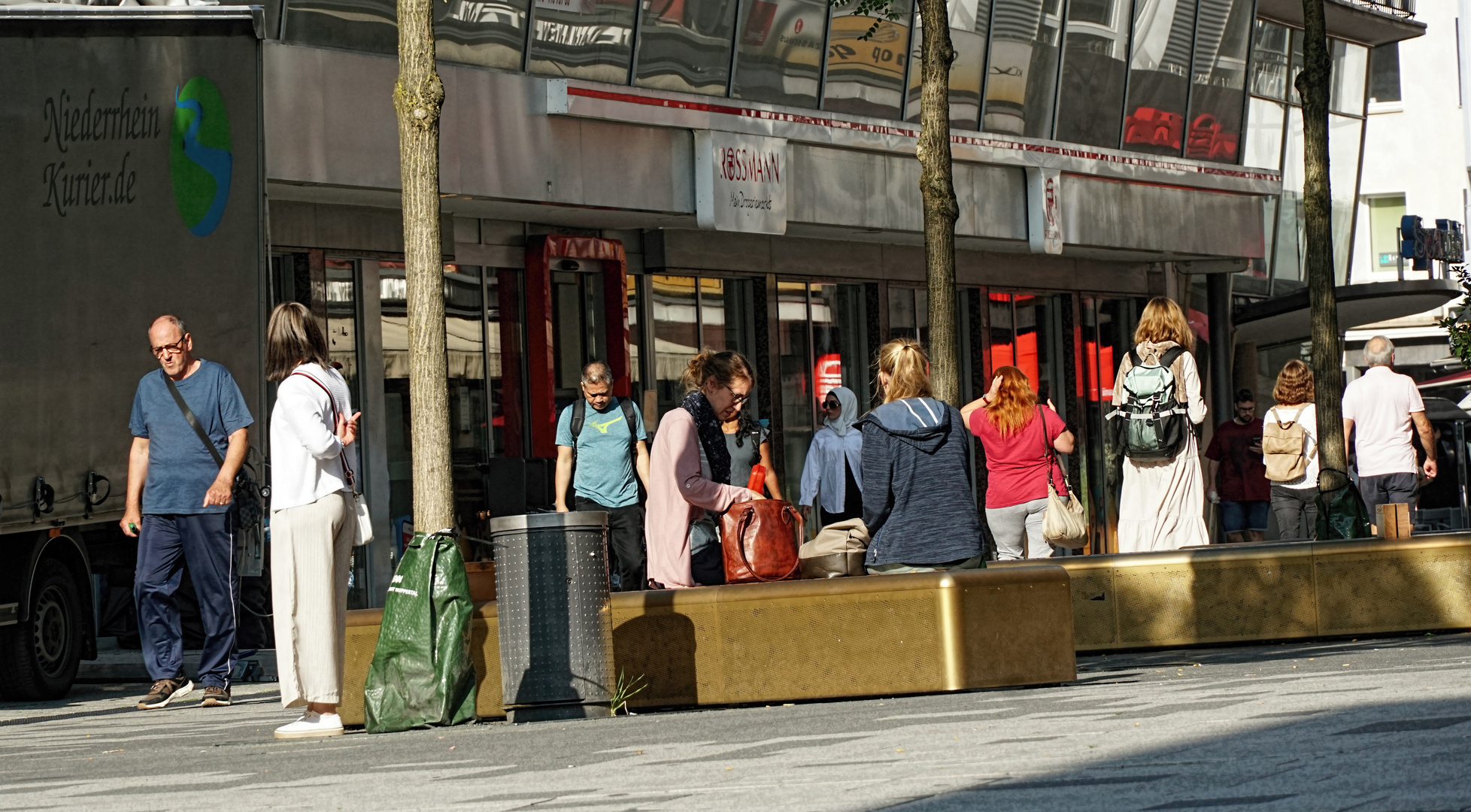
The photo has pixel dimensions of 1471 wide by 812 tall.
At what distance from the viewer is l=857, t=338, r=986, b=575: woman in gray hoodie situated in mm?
Result: 9742

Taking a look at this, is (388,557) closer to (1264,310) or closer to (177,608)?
(177,608)

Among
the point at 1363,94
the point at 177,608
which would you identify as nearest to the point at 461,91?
the point at 177,608

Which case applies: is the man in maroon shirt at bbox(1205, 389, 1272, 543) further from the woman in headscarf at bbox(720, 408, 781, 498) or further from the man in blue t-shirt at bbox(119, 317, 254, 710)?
the man in blue t-shirt at bbox(119, 317, 254, 710)

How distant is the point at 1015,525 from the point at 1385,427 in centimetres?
331

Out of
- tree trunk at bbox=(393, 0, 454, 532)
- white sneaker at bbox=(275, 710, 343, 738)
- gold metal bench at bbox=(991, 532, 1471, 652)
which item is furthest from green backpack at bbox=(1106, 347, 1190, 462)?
white sneaker at bbox=(275, 710, 343, 738)

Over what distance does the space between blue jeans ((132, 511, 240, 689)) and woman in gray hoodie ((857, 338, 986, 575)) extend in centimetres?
352

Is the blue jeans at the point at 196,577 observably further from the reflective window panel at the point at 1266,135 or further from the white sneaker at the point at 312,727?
the reflective window panel at the point at 1266,135

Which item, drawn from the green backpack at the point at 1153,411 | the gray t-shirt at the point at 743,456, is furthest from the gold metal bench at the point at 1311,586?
the gray t-shirt at the point at 743,456

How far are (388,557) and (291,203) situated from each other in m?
3.25

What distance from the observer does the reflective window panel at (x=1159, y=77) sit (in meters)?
28.6

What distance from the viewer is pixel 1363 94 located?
1529 inches

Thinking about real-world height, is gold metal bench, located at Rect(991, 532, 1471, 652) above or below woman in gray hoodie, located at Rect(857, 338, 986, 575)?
below

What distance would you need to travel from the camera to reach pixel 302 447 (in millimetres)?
9047

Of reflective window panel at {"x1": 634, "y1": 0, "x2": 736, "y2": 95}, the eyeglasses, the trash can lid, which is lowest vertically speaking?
the trash can lid
